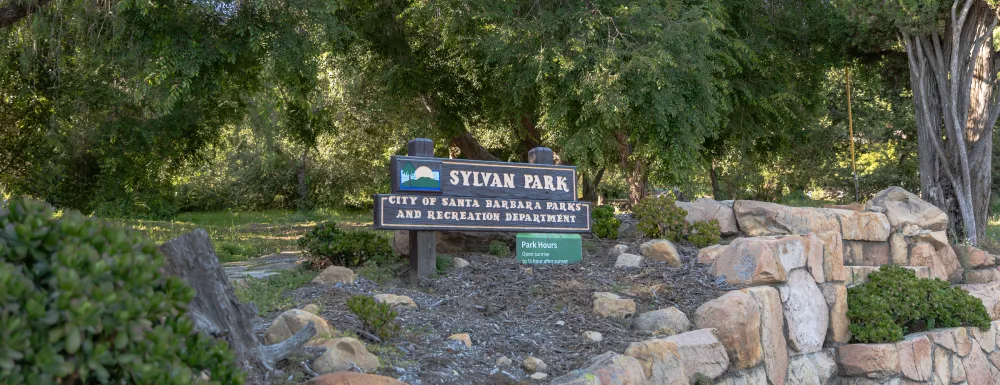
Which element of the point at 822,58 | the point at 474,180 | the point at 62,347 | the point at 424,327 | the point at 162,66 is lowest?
the point at 424,327

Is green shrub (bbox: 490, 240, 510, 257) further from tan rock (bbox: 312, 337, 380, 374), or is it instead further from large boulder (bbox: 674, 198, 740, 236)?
tan rock (bbox: 312, 337, 380, 374)

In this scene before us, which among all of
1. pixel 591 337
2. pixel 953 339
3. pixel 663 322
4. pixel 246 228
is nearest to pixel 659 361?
Result: pixel 591 337

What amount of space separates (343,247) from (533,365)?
10.3 feet

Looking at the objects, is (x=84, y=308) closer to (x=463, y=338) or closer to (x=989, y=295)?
(x=463, y=338)

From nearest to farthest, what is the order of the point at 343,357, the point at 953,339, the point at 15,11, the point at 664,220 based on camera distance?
1. the point at 343,357
2. the point at 953,339
3. the point at 15,11
4. the point at 664,220

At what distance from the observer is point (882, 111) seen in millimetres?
20891

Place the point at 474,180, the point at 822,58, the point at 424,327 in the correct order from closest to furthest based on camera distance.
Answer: the point at 424,327 → the point at 474,180 → the point at 822,58

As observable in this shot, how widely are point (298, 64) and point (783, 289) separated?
569 centimetres

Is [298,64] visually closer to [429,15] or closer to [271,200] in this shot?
[429,15]

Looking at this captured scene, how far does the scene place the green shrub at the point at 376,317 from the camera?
5.43m

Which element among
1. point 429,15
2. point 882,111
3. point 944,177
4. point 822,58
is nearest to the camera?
point 429,15

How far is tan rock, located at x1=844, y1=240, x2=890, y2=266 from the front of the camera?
9.66 metres

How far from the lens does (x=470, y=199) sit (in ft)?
25.5

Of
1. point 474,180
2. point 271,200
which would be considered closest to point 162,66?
point 474,180
